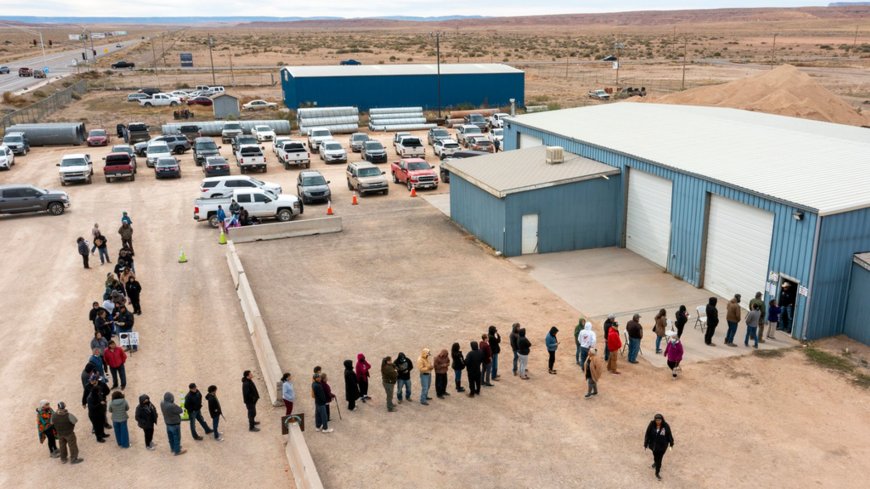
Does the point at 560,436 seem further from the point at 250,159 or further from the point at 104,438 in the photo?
the point at 250,159

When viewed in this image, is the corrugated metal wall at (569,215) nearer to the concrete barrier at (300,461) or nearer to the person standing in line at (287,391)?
the person standing in line at (287,391)

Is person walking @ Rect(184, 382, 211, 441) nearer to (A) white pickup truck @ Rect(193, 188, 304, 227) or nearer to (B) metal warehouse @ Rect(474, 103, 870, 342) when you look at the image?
(B) metal warehouse @ Rect(474, 103, 870, 342)

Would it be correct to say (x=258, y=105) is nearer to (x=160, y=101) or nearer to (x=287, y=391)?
(x=160, y=101)

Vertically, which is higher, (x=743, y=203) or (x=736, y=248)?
(x=743, y=203)

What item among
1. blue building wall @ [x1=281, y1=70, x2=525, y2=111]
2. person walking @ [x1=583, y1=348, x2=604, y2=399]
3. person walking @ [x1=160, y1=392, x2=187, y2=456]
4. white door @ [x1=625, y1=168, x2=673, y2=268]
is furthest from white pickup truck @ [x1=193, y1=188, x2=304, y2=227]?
blue building wall @ [x1=281, y1=70, x2=525, y2=111]

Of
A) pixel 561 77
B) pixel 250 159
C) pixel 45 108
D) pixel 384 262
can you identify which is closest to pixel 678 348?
pixel 384 262

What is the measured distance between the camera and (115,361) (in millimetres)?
15602

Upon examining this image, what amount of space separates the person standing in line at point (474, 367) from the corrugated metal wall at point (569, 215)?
10447 mm

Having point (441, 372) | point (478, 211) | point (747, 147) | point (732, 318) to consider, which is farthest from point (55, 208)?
point (747, 147)

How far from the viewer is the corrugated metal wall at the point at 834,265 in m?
17.3

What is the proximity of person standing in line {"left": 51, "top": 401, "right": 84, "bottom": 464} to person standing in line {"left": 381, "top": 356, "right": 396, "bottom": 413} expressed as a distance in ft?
19.3

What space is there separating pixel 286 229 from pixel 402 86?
134 ft

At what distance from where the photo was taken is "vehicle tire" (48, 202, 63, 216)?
31.9 meters

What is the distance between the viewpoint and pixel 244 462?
43.4ft
